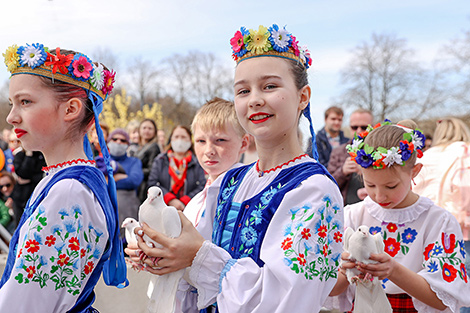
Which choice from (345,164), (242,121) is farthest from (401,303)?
(345,164)

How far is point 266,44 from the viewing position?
1.89 metres

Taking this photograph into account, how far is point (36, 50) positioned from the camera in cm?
212

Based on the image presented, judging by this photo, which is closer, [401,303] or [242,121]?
[242,121]

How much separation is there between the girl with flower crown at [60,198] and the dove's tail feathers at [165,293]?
1.18ft

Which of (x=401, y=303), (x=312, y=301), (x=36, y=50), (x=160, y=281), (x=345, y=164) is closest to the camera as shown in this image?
(x=312, y=301)

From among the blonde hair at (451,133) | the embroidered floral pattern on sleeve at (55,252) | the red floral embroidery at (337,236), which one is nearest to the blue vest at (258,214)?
the red floral embroidery at (337,236)

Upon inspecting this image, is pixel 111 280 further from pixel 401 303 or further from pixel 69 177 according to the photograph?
pixel 401 303

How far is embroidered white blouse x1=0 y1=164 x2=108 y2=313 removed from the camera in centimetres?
181

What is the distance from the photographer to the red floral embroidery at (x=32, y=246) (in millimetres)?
1829

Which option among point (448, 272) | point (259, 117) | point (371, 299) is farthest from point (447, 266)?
point (259, 117)

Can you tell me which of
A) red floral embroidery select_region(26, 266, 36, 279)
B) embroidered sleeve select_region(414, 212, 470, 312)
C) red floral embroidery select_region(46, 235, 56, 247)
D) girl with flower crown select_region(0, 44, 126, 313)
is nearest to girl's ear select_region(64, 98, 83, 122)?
girl with flower crown select_region(0, 44, 126, 313)

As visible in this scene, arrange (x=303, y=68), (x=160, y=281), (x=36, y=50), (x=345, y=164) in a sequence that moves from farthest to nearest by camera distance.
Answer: (x=345, y=164) < (x=36, y=50) < (x=303, y=68) < (x=160, y=281)

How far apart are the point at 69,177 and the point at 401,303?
71.1 inches

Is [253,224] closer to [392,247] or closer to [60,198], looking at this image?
[60,198]
